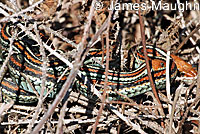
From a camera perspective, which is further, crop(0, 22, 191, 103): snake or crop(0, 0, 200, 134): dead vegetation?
crop(0, 22, 191, 103): snake

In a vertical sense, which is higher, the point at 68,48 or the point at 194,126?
the point at 68,48

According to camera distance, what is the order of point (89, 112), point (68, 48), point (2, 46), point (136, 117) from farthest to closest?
1. point (68, 48)
2. point (2, 46)
3. point (89, 112)
4. point (136, 117)

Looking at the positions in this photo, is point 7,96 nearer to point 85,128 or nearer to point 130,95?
point 85,128

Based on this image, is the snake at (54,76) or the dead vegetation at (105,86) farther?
the snake at (54,76)

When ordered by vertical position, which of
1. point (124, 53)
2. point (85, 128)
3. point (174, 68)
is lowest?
point (85, 128)

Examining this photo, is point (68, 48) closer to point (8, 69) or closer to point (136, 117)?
point (8, 69)

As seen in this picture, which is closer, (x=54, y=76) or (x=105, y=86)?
(x=105, y=86)

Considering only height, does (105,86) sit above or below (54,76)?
below

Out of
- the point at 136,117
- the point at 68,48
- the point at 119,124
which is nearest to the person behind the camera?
the point at 136,117

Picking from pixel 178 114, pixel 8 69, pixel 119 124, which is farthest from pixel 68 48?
pixel 178 114

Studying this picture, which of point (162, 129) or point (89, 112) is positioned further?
point (89, 112)
